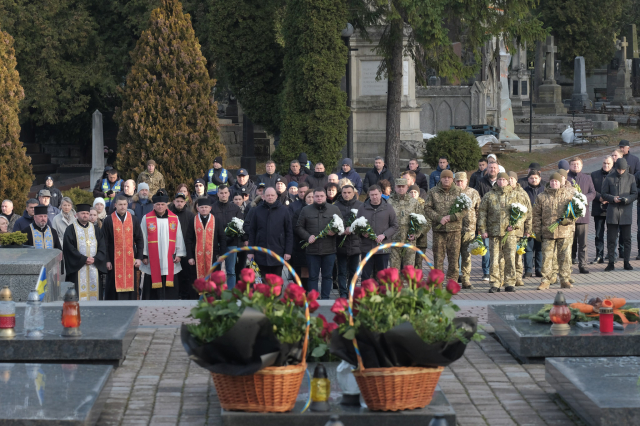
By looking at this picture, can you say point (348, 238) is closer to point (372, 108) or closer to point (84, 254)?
point (84, 254)

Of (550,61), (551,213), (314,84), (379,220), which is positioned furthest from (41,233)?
(550,61)

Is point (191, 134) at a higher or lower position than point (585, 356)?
higher

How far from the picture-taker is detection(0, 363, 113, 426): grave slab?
20.2ft

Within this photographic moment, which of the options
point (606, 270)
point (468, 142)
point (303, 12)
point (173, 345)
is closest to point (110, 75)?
point (303, 12)

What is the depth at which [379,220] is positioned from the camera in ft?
42.0

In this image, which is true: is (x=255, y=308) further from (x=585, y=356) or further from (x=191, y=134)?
(x=191, y=134)

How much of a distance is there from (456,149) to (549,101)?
88.1 feet

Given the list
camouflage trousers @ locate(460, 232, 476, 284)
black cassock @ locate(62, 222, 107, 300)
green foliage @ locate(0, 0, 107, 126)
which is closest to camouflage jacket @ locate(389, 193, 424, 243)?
camouflage trousers @ locate(460, 232, 476, 284)

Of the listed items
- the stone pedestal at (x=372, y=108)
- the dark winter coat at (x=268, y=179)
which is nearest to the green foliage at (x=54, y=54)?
the stone pedestal at (x=372, y=108)

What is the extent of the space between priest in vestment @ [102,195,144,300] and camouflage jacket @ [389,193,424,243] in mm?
3604

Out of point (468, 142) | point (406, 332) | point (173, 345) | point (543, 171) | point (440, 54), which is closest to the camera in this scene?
point (406, 332)

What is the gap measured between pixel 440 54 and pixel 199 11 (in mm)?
11587

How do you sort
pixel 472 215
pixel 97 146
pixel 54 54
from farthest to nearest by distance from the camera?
pixel 54 54 → pixel 97 146 → pixel 472 215

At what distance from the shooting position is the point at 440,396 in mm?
7098
